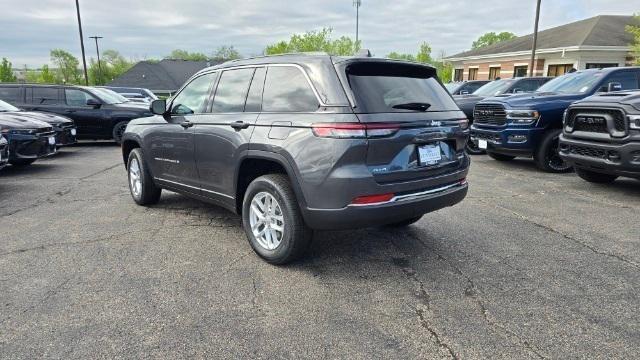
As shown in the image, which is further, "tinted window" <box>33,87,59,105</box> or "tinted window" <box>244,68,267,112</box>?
"tinted window" <box>33,87,59,105</box>

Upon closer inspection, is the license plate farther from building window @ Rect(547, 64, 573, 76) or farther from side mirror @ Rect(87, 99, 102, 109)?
building window @ Rect(547, 64, 573, 76)

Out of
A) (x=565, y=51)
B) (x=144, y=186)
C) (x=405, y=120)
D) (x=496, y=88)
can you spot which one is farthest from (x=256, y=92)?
(x=565, y=51)

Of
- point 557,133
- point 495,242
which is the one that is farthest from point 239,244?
point 557,133

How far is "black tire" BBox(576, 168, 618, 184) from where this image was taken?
272 inches

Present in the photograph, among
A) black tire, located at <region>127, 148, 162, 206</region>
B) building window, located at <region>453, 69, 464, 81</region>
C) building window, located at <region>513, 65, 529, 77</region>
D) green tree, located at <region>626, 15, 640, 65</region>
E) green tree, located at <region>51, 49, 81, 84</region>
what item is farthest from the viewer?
green tree, located at <region>51, 49, 81, 84</region>

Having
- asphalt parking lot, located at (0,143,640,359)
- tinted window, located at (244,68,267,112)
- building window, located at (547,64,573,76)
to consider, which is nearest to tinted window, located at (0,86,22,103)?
asphalt parking lot, located at (0,143,640,359)

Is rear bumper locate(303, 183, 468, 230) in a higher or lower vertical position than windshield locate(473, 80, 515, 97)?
lower

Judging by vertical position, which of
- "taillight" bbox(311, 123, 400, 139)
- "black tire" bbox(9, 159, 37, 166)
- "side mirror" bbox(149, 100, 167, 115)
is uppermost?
"side mirror" bbox(149, 100, 167, 115)

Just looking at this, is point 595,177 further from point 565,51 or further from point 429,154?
point 565,51

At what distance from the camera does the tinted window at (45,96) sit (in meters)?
12.4

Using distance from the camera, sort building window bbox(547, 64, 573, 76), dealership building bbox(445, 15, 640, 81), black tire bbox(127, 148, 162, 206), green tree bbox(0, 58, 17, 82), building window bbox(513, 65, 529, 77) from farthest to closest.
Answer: green tree bbox(0, 58, 17, 82) < building window bbox(513, 65, 529, 77) < building window bbox(547, 64, 573, 76) < dealership building bbox(445, 15, 640, 81) < black tire bbox(127, 148, 162, 206)

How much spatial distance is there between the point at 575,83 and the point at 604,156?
11.2 ft

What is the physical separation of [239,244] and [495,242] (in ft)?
8.26

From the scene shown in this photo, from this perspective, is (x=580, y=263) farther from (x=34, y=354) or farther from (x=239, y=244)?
(x=34, y=354)
